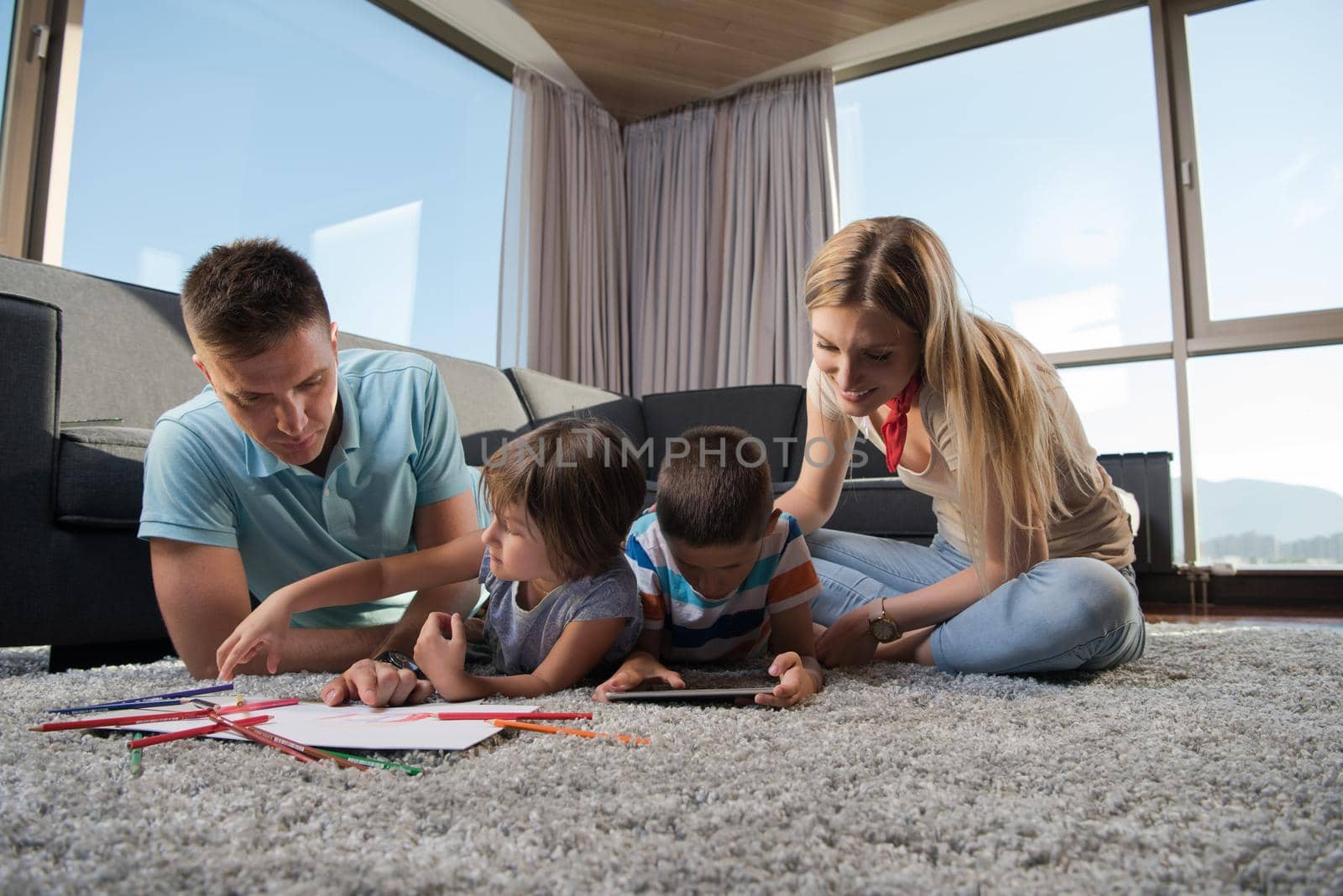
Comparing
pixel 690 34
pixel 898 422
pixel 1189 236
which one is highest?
pixel 690 34

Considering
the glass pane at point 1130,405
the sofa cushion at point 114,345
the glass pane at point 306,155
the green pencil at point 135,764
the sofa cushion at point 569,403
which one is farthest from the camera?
the glass pane at point 1130,405

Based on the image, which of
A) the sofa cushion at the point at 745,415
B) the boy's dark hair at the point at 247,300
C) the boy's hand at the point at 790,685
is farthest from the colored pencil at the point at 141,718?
the sofa cushion at the point at 745,415

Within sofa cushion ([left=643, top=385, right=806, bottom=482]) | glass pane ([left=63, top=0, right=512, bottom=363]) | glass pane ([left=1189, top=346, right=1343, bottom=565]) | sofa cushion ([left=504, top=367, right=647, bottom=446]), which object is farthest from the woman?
glass pane ([left=1189, top=346, right=1343, bottom=565])

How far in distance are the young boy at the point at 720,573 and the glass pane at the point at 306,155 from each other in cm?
221

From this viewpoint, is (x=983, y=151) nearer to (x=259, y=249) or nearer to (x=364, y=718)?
(x=259, y=249)

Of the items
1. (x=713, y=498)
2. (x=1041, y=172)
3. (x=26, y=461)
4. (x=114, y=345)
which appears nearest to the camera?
(x=713, y=498)

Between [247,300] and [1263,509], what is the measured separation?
3604mm

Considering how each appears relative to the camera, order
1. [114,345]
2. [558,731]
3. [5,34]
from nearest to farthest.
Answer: [558,731] → [114,345] → [5,34]

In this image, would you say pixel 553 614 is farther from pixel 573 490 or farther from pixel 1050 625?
pixel 1050 625

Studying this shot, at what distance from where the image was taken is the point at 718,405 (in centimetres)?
321

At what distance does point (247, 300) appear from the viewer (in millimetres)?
1002

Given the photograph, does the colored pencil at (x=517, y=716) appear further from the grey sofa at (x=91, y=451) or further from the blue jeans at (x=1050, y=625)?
the grey sofa at (x=91, y=451)

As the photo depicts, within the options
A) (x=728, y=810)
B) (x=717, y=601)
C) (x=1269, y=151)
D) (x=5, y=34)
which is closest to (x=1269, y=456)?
(x=1269, y=151)

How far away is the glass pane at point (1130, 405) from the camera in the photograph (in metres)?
3.40
